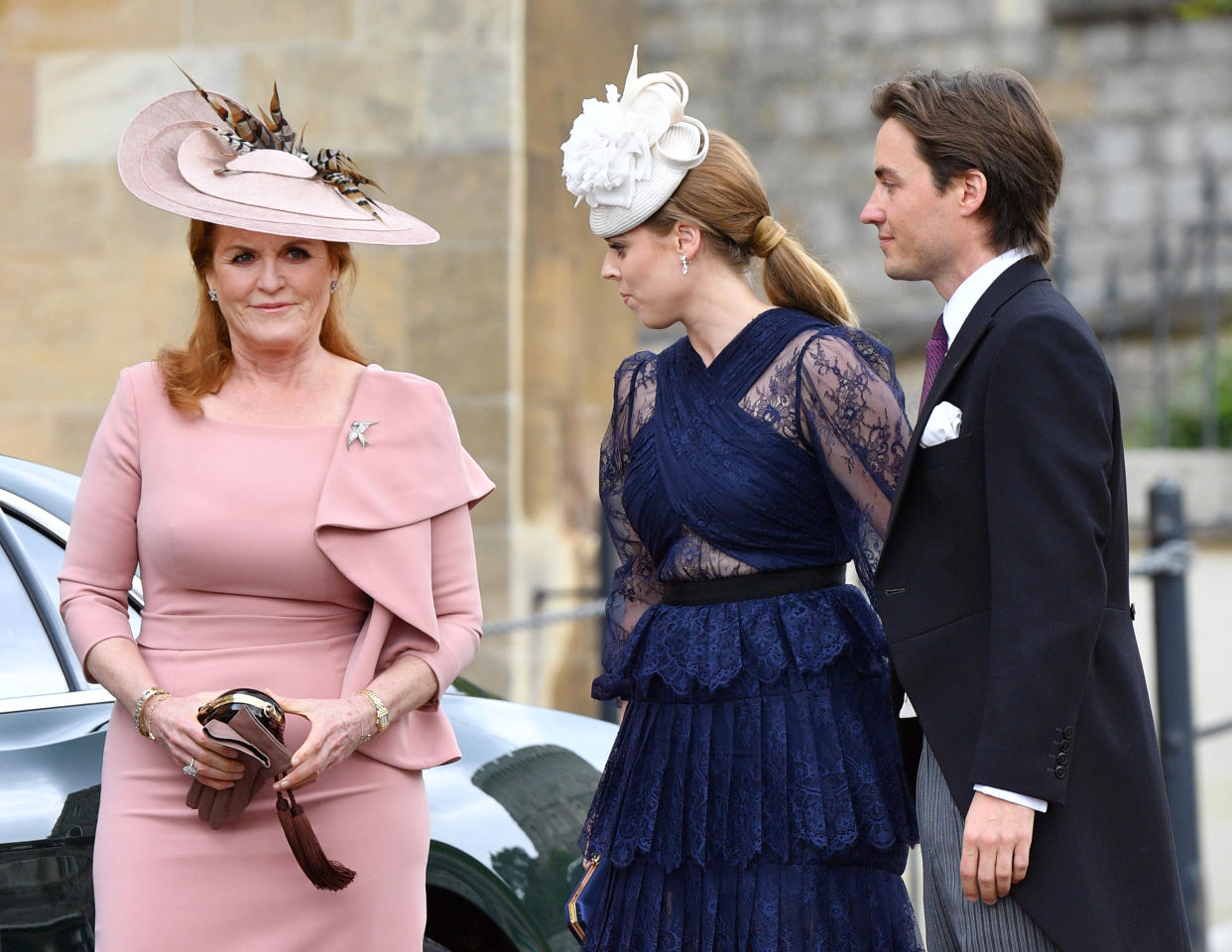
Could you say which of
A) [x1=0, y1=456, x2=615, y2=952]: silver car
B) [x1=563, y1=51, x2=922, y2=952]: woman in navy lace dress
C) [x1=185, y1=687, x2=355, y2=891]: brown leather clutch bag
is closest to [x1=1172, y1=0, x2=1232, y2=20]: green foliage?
[x1=0, y1=456, x2=615, y2=952]: silver car

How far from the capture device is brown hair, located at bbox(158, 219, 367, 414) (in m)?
2.84

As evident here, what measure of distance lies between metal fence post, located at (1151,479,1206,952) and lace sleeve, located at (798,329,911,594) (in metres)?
2.94

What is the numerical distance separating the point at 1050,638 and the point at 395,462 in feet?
3.66

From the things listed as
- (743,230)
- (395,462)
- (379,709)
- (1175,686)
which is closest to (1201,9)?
(1175,686)

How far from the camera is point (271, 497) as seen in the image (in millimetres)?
2750

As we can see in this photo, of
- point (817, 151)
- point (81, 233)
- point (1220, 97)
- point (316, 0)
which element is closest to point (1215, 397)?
point (1220, 97)

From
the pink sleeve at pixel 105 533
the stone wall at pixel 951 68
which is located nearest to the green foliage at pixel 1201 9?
the stone wall at pixel 951 68

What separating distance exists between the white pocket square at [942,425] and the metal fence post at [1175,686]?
3.23 m

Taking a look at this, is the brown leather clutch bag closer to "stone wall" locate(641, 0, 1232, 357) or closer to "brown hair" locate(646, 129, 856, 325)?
"brown hair" locate(646, 129, 856, 325)

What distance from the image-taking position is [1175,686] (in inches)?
217

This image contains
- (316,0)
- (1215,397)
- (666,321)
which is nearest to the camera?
(666,321)

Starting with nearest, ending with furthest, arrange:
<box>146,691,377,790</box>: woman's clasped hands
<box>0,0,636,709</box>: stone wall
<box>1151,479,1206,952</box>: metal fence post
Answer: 1. <box>146,691,377,790</box>: woman's clasped hands
2. <box>1151,479,1206,952</box>: metal fence post
3. <box>0,0,636,709</box>: stone wall

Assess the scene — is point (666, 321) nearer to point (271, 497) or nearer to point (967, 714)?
point (271, 497)

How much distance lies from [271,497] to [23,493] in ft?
2.22
